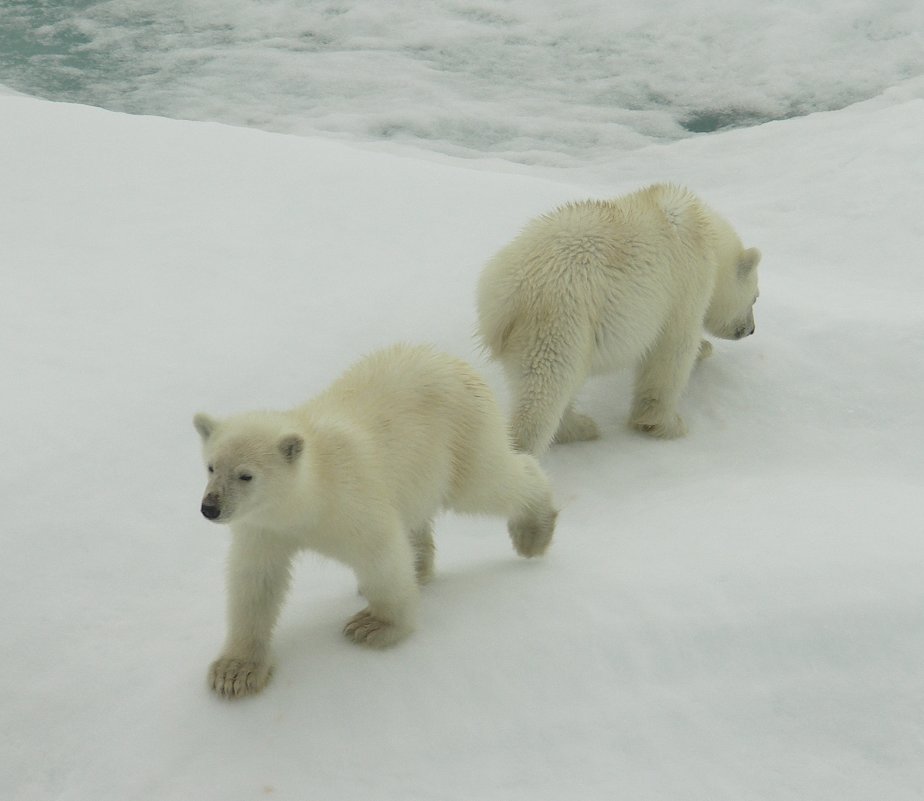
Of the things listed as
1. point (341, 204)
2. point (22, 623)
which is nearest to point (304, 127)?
point (341, 204)

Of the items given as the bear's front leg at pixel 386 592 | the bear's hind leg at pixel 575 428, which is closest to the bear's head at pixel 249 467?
the bear's front leg at pixel 386 592

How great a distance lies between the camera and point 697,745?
2324 mm

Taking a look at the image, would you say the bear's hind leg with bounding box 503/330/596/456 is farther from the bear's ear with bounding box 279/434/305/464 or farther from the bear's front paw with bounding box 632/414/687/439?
the bear's ear with bounding box 279/434/305/464

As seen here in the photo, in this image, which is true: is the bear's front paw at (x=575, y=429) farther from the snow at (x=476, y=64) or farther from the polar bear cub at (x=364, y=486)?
→ the snow at (x=476, y=64)

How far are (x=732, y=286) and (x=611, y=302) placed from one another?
741 mm

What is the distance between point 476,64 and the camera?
9.70 m

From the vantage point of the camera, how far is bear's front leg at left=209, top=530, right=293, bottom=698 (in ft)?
8.14

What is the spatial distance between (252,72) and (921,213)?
612cm

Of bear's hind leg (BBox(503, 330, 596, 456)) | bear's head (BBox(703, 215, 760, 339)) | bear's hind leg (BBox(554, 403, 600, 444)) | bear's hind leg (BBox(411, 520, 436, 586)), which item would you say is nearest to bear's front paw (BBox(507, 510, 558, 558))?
bear's hind leg (BBox(411, 520, 436, 586))

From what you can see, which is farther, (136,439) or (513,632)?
(136,439)

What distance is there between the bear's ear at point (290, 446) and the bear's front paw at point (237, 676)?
0.52 meters

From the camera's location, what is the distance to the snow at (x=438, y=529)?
234 cm

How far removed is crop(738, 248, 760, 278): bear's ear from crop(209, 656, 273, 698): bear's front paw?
2.55 metres

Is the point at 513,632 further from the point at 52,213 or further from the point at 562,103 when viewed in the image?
the point at 562,103
